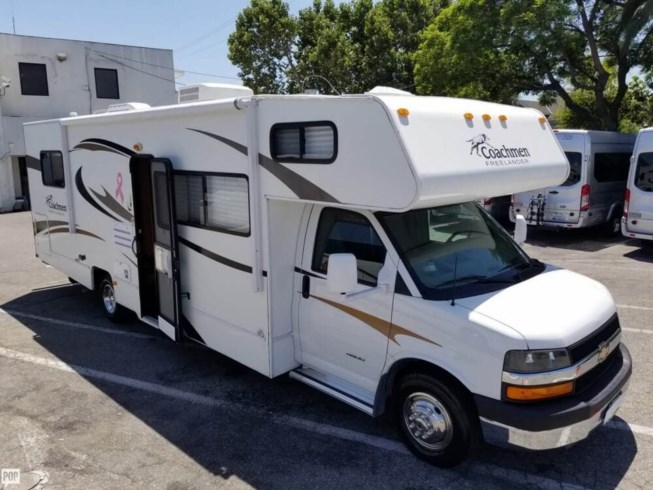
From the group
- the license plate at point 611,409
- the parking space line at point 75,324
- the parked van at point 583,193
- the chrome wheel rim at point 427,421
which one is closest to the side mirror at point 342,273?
the chrome wheel rim at point 427,421

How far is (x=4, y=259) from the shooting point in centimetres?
1197

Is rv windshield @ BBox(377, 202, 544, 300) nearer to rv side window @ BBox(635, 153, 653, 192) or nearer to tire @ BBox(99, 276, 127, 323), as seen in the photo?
tire @ BBox(99, 276, 127, 323)

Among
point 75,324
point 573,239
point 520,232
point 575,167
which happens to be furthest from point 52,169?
point 573,239

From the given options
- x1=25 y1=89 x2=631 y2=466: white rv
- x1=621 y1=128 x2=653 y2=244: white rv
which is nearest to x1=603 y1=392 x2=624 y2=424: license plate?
x1=25 y1=89 x2=631 y2=466: white rv

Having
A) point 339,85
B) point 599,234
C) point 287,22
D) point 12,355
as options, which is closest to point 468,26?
point 599,234

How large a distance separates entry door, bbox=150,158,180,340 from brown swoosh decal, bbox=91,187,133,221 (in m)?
0.65

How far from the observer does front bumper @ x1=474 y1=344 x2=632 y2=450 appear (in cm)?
344

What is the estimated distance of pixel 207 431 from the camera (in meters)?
4.64

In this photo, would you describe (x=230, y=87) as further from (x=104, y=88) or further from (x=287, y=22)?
(x=287, y=22)

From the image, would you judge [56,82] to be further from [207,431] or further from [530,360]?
[530,360]

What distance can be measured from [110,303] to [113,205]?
1549mm

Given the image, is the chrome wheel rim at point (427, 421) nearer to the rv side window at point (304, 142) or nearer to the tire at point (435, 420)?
the tire at point (435, 420)

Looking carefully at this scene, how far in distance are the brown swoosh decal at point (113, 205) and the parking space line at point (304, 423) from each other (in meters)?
1.79

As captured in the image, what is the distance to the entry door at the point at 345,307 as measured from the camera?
415 cm
